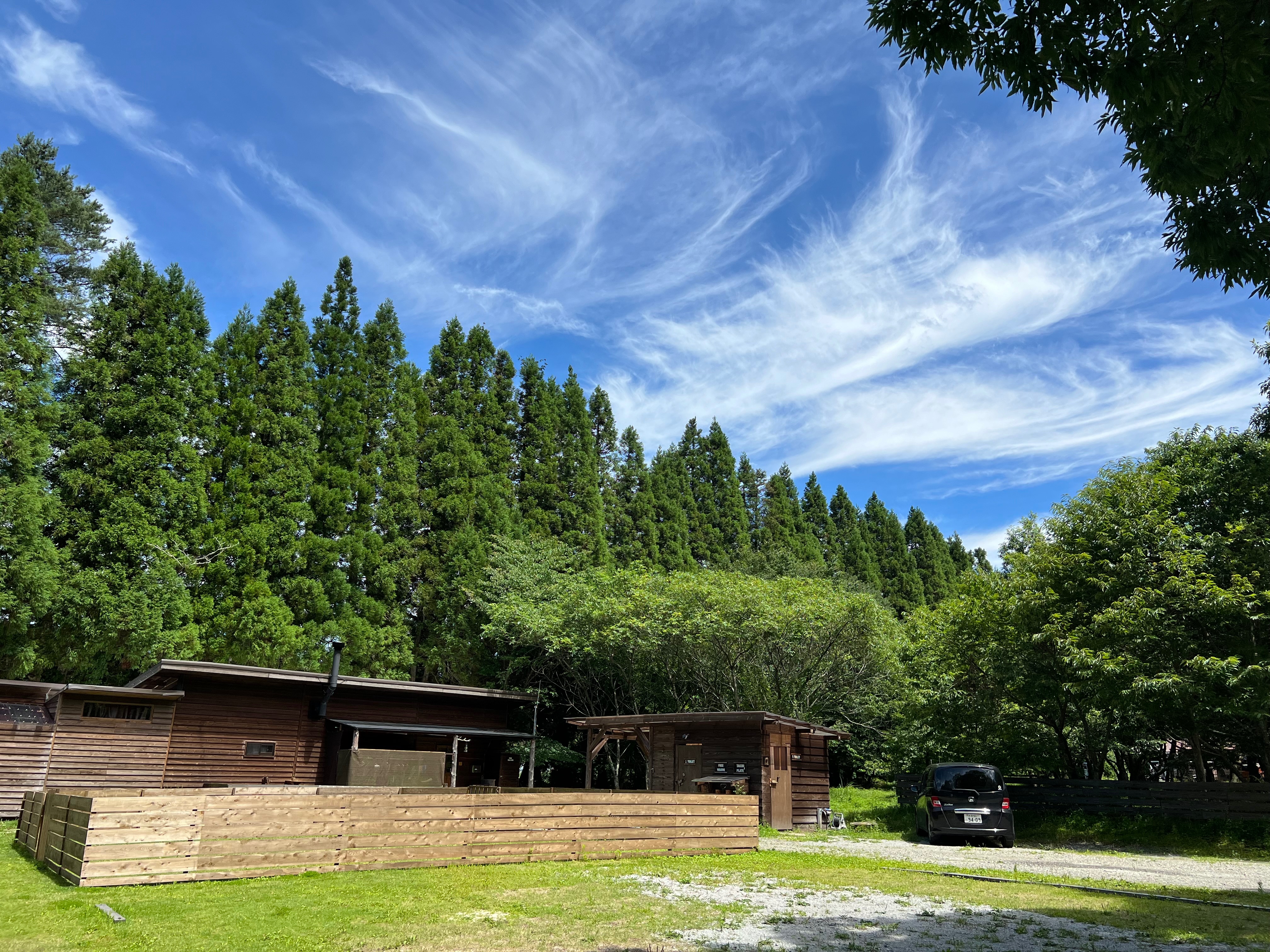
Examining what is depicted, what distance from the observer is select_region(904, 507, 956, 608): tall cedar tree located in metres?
51.8

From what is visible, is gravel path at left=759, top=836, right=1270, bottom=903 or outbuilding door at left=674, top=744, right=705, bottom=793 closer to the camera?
gravel path at left=759, top=836, right=1270, bottom=903

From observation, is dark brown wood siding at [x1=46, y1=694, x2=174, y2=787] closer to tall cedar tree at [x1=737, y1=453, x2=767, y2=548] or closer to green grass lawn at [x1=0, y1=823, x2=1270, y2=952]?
green grass lawn at [x1=0, y1=823, x2=1270, y2=952]

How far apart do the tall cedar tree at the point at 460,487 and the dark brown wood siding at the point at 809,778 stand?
12.7 metres

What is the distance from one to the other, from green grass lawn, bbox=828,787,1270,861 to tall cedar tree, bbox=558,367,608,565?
57.2ft

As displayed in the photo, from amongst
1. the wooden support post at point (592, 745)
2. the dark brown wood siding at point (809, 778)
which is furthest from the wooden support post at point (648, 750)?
the dark brown wood siding at point (809, 778)

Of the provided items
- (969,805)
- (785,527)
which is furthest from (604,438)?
(969,805)

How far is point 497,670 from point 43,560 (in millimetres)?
14138

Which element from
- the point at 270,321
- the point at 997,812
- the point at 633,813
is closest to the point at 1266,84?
the point at 633,813

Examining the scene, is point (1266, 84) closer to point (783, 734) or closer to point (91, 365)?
point (783, 734)

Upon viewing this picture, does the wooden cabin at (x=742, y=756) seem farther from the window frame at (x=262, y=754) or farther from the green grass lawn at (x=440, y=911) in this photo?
the green grass lawn at (x=440, y=911)

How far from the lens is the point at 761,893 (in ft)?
29.7

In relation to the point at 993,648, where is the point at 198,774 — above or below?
below

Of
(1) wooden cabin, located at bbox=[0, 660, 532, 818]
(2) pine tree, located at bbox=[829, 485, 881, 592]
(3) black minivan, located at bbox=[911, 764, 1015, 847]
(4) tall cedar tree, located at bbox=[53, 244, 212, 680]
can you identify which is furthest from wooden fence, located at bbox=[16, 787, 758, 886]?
(2) pine tree, located at bbox=[829, 485, 881, 592]

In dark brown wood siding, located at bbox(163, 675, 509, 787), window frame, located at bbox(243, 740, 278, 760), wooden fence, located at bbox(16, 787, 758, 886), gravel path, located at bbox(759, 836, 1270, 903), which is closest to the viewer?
wooden fence, located at bbox(16, 787, 758, 886)
